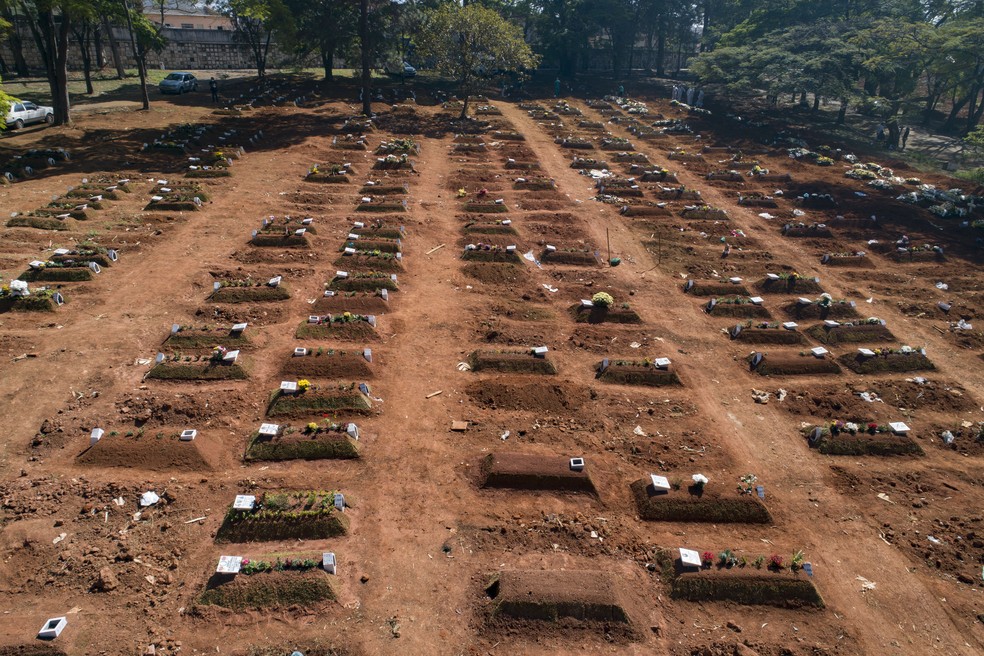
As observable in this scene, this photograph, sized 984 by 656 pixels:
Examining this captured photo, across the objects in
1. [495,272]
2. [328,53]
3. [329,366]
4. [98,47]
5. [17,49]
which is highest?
[328,53]

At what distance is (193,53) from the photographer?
53.6m

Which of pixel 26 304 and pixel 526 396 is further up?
pixel 26 304

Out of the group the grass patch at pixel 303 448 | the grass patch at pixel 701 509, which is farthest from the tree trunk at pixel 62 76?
the grass patch at pixel 701 509

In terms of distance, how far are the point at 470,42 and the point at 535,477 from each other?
3606 cm

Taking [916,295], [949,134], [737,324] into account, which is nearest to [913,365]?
[737,324]

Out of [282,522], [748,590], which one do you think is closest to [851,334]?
[748,590]

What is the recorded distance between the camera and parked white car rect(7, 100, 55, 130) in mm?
29203

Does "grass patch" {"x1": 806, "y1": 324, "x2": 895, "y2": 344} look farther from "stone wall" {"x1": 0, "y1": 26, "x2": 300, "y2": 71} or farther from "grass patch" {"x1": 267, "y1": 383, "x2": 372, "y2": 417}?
"stone wall" {"x1": 0, "y1": 26, "x2": 300, "y2": 71}

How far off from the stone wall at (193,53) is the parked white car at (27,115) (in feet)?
64.4

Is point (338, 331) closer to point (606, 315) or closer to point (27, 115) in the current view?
point (606, 315)

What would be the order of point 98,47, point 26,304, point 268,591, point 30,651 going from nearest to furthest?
point 30,651 < point 268,591 < point 26,304 < point 98,47

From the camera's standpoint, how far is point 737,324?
17.2m

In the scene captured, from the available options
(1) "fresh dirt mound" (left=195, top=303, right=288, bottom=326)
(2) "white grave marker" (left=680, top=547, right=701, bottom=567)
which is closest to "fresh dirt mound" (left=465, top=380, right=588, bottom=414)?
(2) "white grave marker" (left=680, top=547, right=701, bottom=567)

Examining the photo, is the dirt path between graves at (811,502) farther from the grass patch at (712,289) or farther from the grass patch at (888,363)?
the grass patch at (888,363)
